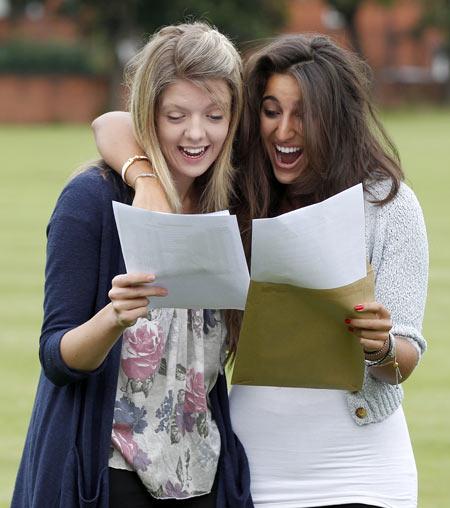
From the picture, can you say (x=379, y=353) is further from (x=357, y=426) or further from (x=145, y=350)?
(x=145, y=350)

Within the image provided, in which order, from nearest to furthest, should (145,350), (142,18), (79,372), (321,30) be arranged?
(79,372) < (145,350) < (321,30) < (142,18)

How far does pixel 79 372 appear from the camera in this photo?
3117mm

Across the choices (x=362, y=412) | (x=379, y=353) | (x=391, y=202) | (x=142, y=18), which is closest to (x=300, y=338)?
(x=379, y=353)

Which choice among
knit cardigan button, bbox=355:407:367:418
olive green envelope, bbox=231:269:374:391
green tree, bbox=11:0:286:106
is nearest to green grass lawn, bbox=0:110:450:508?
knit cardigan button, bbox=355:407:367:418

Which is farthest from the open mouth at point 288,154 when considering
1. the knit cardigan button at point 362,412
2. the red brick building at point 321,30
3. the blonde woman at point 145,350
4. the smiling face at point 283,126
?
the red brick building at point 321,30

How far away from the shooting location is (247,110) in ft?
11.3

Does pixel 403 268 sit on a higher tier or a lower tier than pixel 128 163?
lower

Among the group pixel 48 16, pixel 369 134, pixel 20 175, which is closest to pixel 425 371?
pixel 369 134

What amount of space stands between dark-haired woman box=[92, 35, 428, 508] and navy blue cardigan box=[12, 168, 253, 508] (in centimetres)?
24

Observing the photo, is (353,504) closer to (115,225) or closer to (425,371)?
(115,225)

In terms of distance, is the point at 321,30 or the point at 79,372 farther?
the point at 321,30

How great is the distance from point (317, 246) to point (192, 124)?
0.44 m

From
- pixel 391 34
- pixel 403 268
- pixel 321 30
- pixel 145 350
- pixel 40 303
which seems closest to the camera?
pixel 145 350

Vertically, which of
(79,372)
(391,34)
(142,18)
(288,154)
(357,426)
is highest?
(288,154)
